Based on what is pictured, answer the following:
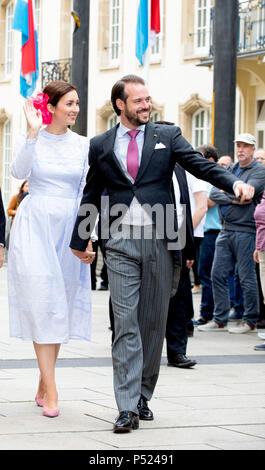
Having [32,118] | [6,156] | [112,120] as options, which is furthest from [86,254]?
[6,156]

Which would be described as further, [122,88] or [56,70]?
[56,70]

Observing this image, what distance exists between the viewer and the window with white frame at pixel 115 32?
2903 cm

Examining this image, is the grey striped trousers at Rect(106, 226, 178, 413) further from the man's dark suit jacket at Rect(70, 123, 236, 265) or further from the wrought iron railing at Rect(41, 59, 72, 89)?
the wrought iron railing at Rect(41, 59, 72, 89)

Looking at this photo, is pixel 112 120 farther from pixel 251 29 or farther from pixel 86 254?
pixel 86 254

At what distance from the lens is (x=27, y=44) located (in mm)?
19562

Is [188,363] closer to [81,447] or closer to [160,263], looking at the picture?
[160,263]

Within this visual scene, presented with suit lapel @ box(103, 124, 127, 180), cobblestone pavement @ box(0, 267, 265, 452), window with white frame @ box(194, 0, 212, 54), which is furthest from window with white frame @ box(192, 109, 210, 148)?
suit lapel @ box(103, 124, 127, 180)

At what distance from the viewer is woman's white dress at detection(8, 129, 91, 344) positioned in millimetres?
6766

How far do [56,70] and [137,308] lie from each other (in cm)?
2528

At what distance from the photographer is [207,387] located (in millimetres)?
7871

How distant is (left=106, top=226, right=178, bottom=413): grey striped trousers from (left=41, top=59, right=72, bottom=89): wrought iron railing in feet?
80.5
